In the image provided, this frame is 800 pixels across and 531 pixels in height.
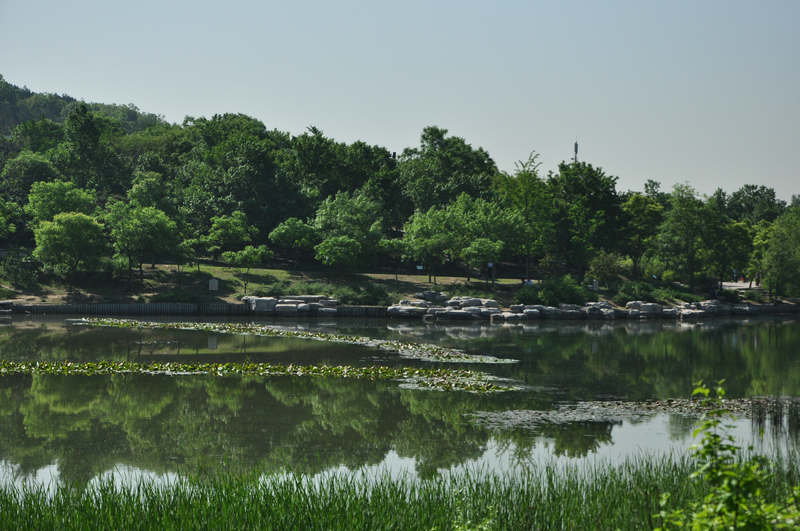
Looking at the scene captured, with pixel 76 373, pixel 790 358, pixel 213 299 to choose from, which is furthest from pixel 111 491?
pixel 213 299

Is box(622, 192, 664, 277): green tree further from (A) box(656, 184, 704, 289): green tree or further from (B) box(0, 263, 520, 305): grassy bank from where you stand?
(B) box(0, 263, 520, 305): grassy bank

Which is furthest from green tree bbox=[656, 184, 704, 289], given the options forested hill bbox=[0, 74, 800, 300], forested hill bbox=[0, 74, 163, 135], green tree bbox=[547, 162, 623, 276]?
forested hill bbox=[0, 74, 163, 135]

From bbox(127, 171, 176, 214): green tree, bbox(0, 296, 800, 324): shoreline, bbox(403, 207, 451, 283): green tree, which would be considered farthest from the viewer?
bbox(127, 171, 176, 214): green tree

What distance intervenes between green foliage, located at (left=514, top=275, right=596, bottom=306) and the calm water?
18.1 meters

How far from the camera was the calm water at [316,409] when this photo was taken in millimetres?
15844

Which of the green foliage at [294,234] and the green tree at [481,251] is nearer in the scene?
the green tree at [481,251]

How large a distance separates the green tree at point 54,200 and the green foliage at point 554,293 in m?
35.3

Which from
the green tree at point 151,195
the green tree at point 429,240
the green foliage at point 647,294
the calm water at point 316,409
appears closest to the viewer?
the calm water at point 316,409

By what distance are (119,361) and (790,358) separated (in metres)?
30.3

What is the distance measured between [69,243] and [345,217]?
2166 cm

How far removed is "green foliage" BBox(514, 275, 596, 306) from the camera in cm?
5597

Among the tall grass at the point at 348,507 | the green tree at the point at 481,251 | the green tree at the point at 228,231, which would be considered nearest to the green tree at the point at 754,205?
the green tree at the point at 481,251

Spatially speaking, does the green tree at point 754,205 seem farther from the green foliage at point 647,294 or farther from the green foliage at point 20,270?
the green foliage at point 20,270

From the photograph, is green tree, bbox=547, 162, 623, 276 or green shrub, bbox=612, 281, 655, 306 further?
green tree, bbox=547, 162, 623, 276
